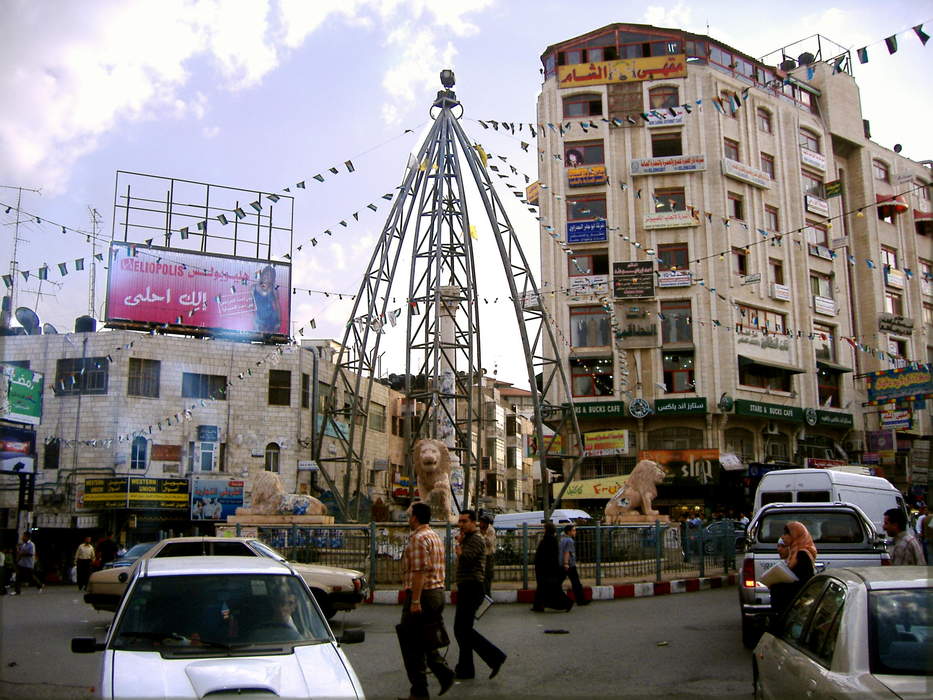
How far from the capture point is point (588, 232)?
1628 inches

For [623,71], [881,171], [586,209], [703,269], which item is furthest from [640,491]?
[881,171]

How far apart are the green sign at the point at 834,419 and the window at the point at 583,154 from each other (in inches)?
626

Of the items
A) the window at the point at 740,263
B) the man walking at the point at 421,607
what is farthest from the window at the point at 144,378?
the man walking at the point at 421,607

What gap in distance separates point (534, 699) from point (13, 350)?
32.7 m

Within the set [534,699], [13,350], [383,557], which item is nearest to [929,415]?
[383,557]

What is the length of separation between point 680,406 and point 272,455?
17.5m

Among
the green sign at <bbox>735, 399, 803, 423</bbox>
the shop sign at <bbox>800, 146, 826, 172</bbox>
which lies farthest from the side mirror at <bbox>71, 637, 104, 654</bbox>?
the shop sign at <bbox>800, 146, 826, 172</bbox>

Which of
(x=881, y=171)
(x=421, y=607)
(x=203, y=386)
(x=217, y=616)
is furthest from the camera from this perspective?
(x=881, y=171)

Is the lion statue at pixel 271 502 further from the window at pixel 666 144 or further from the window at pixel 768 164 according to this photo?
the window at pixel 768 164

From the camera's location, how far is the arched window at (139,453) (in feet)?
111

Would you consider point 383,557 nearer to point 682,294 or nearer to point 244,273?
point 244,273

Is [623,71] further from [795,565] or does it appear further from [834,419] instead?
[795,565]

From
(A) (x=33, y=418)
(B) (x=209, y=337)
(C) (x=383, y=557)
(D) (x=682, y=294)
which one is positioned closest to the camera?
(C) (x=383, y=557)

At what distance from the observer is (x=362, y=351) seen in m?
23.9
